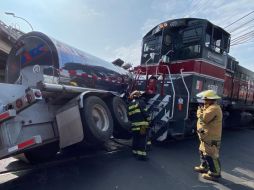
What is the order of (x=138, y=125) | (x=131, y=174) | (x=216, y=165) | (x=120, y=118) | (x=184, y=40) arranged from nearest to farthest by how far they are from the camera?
1. (x=131, y=174)
2. (x=216, y=165)
3. (x=120, y=118)
4. (x=138, y=125)
5. (x=184, y=40)

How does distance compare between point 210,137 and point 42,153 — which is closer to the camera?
point 42,153

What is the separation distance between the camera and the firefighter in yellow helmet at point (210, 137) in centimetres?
486

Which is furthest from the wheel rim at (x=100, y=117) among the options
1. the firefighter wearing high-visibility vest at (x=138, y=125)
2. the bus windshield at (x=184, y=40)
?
the bus windshield at (x=184, y=40)

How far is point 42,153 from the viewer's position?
489 cm

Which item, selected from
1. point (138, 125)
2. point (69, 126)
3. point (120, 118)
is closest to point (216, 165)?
point (138, 125)

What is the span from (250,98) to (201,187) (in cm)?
810

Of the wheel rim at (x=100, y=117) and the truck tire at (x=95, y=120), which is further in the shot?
the wheel rim at (x=100, y=117)

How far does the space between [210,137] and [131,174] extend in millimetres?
1786

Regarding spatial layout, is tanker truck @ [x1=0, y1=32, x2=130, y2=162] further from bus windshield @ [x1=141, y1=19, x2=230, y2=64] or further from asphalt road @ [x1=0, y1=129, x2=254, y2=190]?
bus windshield @ [x1=141, y1=19, x2=230, y2=64]

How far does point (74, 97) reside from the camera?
460 centimetres

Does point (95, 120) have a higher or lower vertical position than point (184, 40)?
lower

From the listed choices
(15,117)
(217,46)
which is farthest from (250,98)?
(15,117)

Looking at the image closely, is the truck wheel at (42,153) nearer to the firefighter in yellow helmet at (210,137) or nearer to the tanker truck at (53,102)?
the tanker truck at (53,102)

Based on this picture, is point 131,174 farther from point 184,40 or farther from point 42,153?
point 184,40
